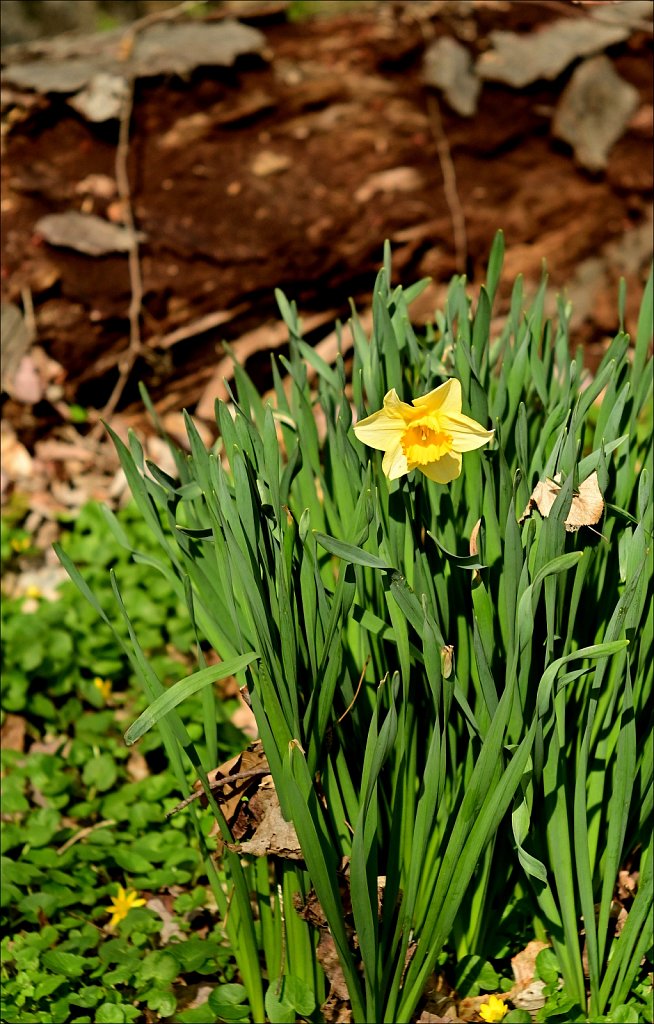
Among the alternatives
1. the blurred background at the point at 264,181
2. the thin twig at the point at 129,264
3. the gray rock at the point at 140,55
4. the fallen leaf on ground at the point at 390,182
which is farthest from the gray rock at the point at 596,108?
the thin twig at the point at 129,264

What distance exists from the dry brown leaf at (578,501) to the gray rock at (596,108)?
2495 millimetres

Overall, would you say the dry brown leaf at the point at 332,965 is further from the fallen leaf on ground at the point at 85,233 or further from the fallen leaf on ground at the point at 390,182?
the fallen leaf on ground at the point at 390,182

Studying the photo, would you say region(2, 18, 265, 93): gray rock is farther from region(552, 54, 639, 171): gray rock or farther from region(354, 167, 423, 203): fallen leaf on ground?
region(552, 54, 639, 171): gray rock

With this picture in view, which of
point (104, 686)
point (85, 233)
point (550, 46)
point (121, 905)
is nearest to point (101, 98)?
point (85, 233)

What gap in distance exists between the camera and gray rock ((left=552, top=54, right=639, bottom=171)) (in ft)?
11.0

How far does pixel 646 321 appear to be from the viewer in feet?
5.45

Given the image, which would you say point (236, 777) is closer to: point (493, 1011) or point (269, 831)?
point (269, 831)

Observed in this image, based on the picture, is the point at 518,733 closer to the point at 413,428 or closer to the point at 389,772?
the point at 389,772

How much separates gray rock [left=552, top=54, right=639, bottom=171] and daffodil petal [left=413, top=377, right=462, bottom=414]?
2488 millimetres

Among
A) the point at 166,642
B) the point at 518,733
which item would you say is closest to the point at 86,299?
the point at 166,642

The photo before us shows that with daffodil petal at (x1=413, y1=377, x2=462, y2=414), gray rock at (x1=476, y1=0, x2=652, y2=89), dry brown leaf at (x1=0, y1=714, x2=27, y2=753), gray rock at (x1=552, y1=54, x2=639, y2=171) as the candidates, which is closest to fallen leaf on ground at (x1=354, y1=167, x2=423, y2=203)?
gray rock at (x1=476, y1=0, x2=652, y2=89)

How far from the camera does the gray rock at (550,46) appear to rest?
335cm

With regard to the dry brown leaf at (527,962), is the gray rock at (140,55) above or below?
above

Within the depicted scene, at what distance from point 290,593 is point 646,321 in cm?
85
